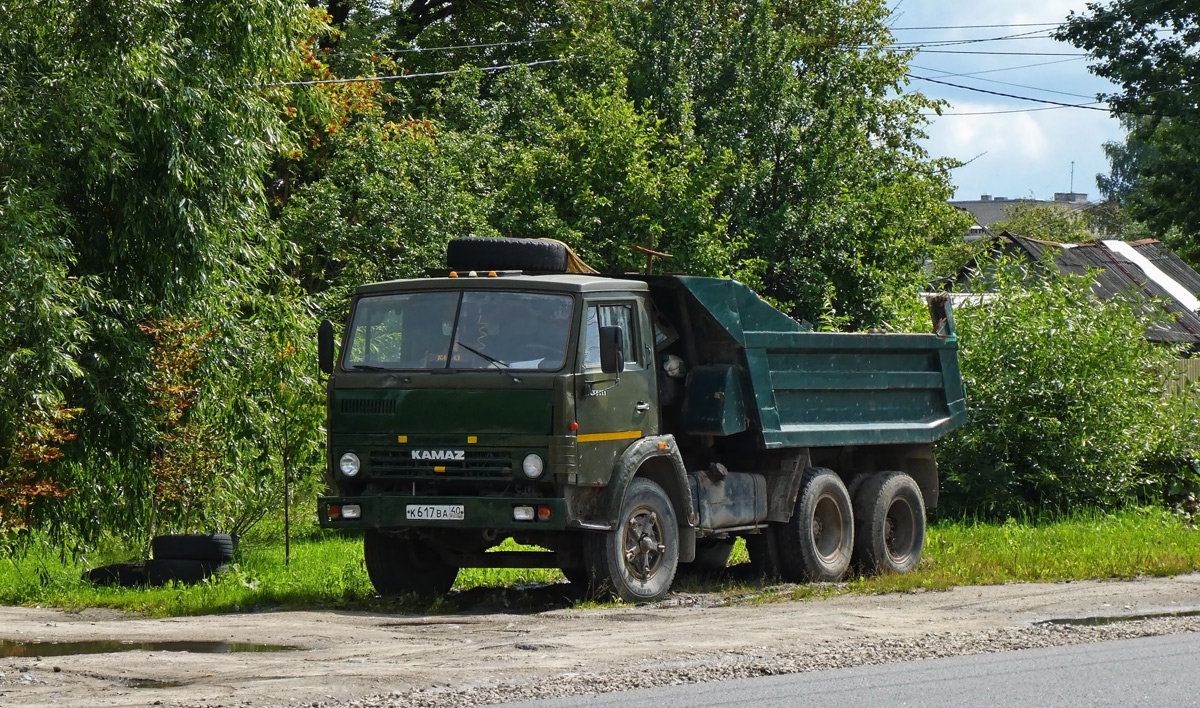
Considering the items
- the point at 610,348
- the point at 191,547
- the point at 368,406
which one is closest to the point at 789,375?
the point at 610,348

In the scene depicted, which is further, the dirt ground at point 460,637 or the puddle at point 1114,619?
the puddle at point 1114,619

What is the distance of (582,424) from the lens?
427 inches

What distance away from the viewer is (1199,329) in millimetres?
43844

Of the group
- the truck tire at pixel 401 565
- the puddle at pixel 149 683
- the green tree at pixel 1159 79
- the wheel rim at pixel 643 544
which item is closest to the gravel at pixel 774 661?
the puddle at pixel 149 683

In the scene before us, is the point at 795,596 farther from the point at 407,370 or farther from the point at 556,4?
the point at 556,4

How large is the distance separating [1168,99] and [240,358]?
2115 centimetres

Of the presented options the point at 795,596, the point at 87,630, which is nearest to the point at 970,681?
the point at 795,596

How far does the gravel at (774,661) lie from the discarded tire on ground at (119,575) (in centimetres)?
643

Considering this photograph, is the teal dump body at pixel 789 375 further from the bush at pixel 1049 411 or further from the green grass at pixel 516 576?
the bush at pixel 1049 411

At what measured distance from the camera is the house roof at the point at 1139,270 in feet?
138

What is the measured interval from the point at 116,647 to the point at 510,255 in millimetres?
4435

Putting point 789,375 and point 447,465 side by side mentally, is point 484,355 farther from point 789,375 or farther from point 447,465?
point 789,375

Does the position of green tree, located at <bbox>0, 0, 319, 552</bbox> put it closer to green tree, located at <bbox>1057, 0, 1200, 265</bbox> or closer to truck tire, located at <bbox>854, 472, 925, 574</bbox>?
truck tire, located at <bbox>854, 472, 925, 574</bbox>

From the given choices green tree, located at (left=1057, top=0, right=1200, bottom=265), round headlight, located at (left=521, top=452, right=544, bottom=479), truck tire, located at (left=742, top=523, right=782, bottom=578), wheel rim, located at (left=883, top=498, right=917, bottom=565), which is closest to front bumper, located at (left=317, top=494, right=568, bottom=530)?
round headlight, located at (left=521, top=452, right=544, bottom=479)
